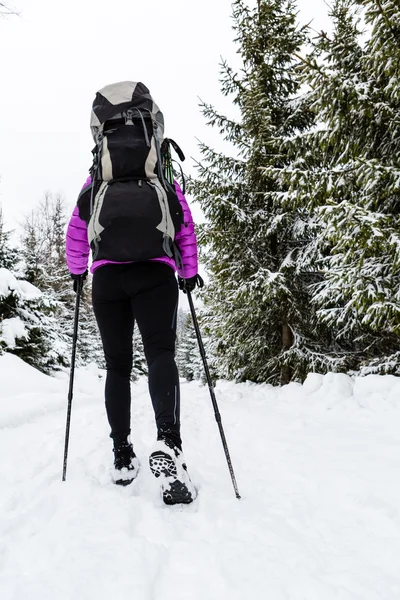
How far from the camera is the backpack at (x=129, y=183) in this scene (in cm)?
212

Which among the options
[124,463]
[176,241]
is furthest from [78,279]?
[124,463]

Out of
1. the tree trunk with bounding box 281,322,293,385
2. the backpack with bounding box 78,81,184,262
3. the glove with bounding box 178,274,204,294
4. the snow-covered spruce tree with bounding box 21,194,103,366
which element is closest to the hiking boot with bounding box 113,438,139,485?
the glove with bounding box 178,274,204,294

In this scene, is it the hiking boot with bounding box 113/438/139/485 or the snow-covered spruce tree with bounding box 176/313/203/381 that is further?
the snow-covered spruce tree with bounding box 176/313/203/381

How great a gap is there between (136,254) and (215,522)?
1490mm

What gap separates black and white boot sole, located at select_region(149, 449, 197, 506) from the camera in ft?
6.39

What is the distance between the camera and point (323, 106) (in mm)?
4992

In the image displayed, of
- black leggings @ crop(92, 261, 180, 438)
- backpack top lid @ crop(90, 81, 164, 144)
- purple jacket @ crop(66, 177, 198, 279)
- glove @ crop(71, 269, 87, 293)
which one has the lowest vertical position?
black leggings @ crop(92, 261, 180, 438)

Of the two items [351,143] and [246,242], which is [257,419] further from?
[246,242]

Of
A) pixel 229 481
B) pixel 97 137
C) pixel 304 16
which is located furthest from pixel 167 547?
pixel 304 16

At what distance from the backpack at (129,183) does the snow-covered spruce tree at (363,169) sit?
2598mm

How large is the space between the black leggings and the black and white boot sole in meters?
0.19

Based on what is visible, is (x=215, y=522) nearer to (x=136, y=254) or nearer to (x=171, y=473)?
(x=171, y=473)

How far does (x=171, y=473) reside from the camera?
1.98m

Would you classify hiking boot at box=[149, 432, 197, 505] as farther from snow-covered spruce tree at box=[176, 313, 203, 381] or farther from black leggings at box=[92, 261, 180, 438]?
snow-covered spruce tree at box=[176, 313, 203, 381]
